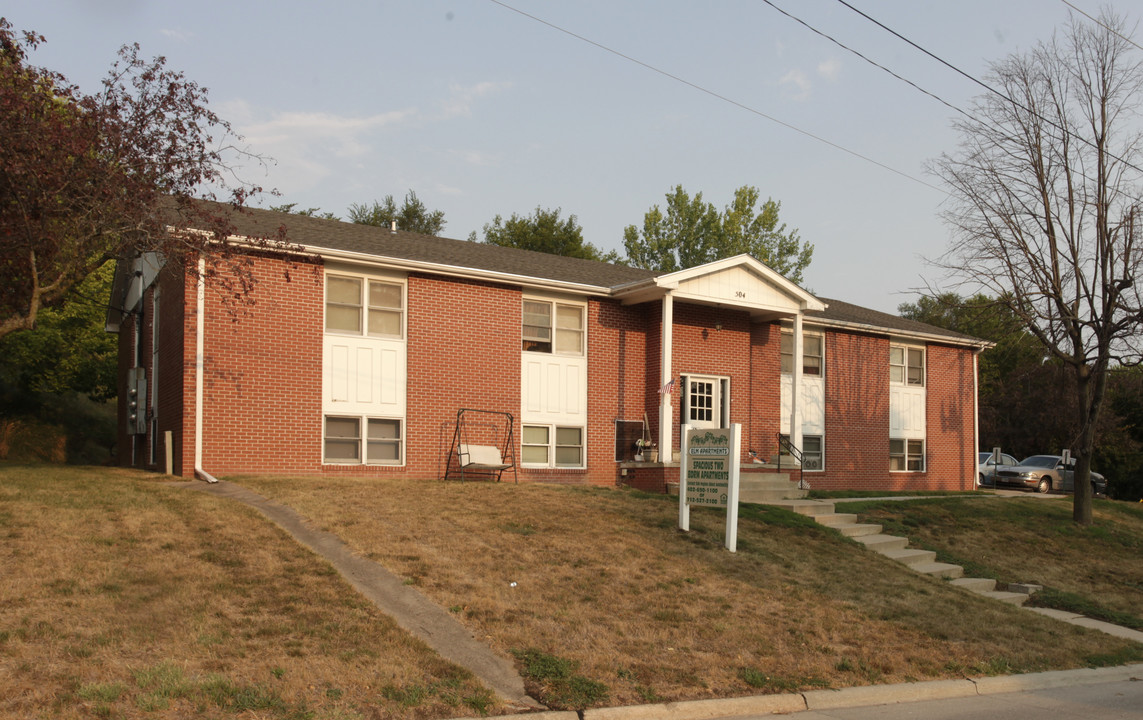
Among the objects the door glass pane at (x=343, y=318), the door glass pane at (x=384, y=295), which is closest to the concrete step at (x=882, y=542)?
the door glass pane at (x=384, y=295)

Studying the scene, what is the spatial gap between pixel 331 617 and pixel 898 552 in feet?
36.8

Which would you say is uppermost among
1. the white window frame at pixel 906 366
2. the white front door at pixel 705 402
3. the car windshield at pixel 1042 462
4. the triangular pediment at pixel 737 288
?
the triangular pediment at pixel 737 288

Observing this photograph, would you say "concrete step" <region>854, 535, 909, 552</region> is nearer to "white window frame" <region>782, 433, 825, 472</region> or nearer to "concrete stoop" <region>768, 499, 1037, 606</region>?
"concrete stoop" <region>768, 499, 1037, 606</region>

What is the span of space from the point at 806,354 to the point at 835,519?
824 centimetres

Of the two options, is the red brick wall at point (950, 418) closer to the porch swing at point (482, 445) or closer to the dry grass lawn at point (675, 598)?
the dry grass lawn at point (675, 598)

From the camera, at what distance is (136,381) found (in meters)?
22.6

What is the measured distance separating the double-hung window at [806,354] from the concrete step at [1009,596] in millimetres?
10184

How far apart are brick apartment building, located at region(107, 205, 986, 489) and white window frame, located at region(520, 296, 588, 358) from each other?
0.15 feet

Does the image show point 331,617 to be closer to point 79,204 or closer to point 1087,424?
point 79,204

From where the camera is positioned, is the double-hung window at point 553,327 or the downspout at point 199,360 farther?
the double-hung window at point 553,327

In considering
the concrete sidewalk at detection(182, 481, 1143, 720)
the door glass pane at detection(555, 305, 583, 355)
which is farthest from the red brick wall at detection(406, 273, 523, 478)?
the concrete sidewalk at detection(182, 481, 1143, 720)

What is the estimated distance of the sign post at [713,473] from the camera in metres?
13.9

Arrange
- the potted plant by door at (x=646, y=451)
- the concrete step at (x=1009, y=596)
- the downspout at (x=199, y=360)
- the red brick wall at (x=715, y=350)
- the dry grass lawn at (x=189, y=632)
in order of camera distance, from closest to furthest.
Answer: the dry grass lawn at (x=189, y=632)
the concrete step at (x=1009, y=596)
the downspout at (x=199, y=360)
the potted plant by door at (x=646, y=451)
the red brick wall at (x=715, y=350)

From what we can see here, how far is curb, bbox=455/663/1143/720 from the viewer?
759 cm
